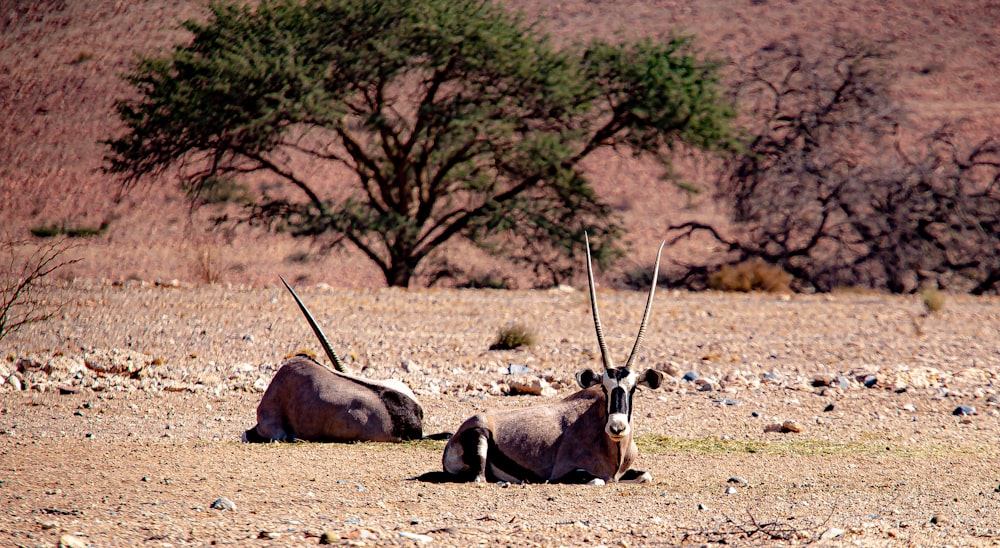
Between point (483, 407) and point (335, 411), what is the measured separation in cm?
190

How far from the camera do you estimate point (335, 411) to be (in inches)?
303

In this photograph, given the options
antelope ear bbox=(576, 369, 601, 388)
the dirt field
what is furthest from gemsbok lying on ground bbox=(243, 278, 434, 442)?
antelope ear bbox=(576, 369, 601, 388)

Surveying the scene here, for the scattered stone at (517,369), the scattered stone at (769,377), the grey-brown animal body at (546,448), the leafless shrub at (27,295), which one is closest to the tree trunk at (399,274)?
the leafless shrub at (27,295)

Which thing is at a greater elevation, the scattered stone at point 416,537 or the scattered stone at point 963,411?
the scattered stone at point 963,411

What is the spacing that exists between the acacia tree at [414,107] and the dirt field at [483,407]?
3.61 metres

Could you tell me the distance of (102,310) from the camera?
14.2 metres

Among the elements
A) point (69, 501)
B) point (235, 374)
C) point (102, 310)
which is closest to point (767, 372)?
point (235, 374)

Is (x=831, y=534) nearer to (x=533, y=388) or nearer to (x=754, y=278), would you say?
(x=533, y=388)

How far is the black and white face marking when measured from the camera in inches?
233

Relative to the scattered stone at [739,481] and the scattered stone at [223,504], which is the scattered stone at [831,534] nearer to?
the scattered stone at [739,481]

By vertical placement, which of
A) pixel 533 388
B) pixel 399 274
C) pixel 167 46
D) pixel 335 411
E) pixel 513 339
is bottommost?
pixel 335 411

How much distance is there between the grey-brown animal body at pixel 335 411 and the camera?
7691 mm

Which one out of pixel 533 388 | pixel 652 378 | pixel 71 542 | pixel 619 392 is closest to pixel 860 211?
pixel 533 388

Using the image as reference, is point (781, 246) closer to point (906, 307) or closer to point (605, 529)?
point (906, 307)
